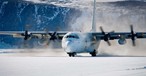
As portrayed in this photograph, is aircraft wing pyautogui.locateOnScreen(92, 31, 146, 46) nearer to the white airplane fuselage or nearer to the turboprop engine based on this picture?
the turboprop engine

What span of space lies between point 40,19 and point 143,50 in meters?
92.8

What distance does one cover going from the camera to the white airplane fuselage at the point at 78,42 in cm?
4947

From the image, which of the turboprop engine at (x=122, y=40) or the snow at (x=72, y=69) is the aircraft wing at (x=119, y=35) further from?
the snow at (x=72, y=69)

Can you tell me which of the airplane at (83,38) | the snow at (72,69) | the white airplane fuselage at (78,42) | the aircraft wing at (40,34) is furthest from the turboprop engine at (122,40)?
the snow at (72,69)

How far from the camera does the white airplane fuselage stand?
49469 mm

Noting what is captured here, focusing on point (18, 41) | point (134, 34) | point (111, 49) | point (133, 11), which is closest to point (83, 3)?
point (133, 11)

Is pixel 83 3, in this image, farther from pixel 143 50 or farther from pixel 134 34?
pixel 134 34

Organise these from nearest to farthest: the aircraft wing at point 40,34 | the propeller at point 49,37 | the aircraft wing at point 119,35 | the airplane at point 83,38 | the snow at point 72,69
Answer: the snow at point 72,69
the airplane at point 83,38
the aircraft wing at point 119,35
the propeller at point 49,37
the aircraft wing at point 40,34

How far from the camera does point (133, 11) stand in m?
132

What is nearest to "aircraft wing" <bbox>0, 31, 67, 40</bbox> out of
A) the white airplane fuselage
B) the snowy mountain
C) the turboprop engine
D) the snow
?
the white airplane fuselage

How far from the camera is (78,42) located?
165ft

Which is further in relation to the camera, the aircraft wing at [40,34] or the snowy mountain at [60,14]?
the snowy mountain at [60,14]

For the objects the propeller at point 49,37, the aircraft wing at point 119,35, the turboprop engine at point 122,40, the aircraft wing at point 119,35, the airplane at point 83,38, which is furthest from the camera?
the propeller at point 49,37

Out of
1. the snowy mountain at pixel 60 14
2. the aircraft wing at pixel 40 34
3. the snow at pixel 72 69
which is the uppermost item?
the snow at pixel 72 69
